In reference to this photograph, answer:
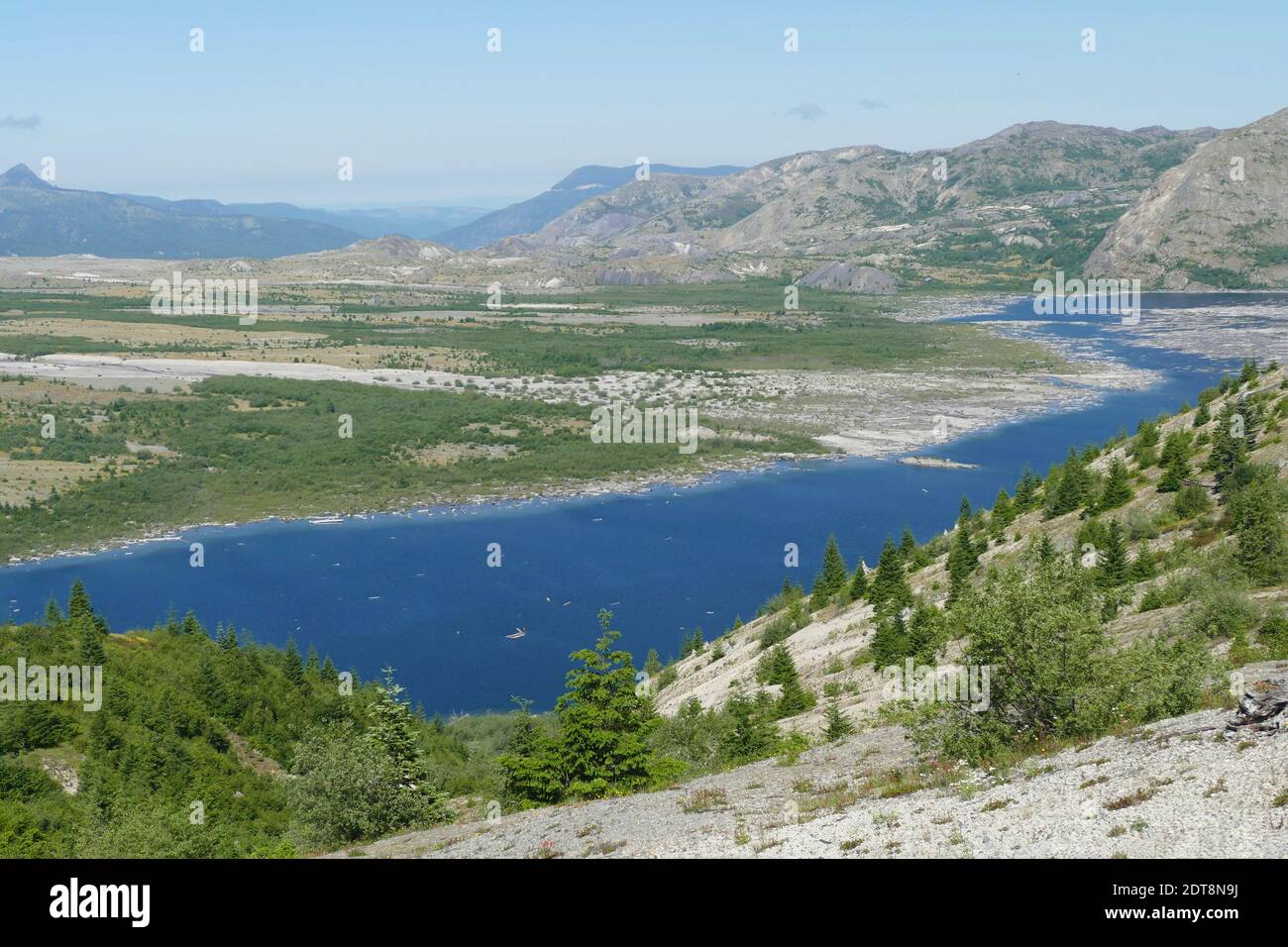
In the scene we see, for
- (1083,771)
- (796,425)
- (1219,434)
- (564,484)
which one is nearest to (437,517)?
(564,484)

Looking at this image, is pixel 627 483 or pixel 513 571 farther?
pixel 627 483

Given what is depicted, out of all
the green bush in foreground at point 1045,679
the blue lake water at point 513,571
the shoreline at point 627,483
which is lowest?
the blue lake water at point 513,571

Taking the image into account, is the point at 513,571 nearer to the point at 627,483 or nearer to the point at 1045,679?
the point at 627,483

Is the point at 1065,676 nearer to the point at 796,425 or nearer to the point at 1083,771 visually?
the point at 1083,771

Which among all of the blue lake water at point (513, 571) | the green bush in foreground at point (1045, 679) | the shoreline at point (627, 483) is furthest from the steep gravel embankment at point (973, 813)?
the shoreline at point (627, 483)

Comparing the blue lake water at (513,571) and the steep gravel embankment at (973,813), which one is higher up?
the steep gravel embankment at (973,813)

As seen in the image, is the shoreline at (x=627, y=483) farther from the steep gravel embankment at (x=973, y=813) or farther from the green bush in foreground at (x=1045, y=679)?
the green bush in foreground at (x=1045, y=679)

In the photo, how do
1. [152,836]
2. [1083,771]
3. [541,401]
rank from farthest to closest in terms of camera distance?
1. [541,401]
2. [152,836]
3. [1083,771]

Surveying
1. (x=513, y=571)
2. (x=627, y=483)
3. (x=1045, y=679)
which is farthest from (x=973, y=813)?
(x=627, y=483)
